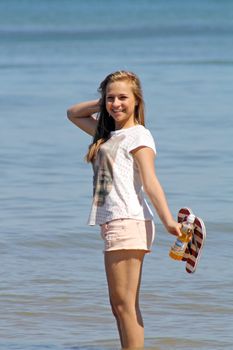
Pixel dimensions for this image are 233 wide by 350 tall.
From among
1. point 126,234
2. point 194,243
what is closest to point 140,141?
point 126,234

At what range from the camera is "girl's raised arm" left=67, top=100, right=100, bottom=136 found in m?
6.07

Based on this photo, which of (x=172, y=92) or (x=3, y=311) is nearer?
(x=3, y=311)

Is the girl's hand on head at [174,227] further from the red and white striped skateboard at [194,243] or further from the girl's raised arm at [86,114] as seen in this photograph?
the girl's raised arm at [86,114]

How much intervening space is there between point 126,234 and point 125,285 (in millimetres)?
264

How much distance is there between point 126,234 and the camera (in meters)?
5.70

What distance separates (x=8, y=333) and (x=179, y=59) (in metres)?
23.8

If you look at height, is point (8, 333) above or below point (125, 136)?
below

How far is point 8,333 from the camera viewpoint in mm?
6844

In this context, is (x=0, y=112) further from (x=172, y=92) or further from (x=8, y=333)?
(x=8, y=333)

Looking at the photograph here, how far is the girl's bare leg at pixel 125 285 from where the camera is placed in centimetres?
575

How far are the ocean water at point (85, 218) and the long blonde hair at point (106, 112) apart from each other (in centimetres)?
128

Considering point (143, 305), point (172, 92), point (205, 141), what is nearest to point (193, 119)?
point (205, 141)

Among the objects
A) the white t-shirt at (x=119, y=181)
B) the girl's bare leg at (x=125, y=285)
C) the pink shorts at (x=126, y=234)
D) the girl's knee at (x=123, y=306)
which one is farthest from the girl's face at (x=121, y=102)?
the girl's knee at (x=123, y=306)


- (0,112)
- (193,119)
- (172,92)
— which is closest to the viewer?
(193,119)
